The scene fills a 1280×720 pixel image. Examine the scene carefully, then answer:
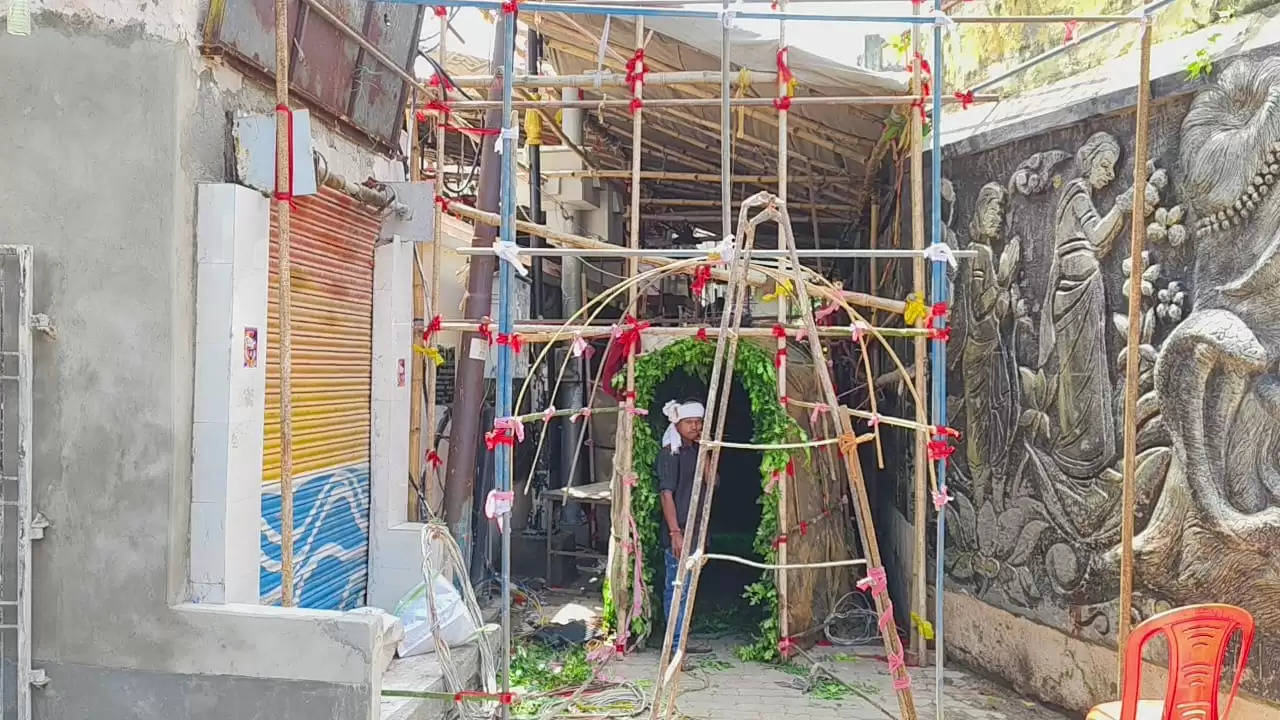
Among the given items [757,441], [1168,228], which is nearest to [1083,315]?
[1168,228]

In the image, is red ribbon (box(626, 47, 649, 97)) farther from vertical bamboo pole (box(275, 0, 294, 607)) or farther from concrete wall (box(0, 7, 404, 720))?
concrete wall (box(0, 7, 404, 720))

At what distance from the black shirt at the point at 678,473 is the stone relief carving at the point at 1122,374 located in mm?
2041

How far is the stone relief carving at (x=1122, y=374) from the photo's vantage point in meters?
4.83

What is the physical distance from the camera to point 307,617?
423 cm

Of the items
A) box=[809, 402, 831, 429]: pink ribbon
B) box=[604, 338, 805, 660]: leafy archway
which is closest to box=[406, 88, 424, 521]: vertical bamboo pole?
box=[604, 338, 805, 660]: leafy archway

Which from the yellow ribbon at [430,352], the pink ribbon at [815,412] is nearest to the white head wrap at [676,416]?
the pink ribbon at [815,412]

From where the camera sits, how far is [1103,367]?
5652 mm

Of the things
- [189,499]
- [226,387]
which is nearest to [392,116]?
[226,387]

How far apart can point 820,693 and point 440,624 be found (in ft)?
8.53

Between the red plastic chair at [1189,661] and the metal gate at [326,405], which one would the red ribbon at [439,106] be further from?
the red plastic chair at [1189,661]

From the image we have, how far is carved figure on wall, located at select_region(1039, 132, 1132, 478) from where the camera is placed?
5625 mm

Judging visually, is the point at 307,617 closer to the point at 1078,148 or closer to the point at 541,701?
the point at 541,701

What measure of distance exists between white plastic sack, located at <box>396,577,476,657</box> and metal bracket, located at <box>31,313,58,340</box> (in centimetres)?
265

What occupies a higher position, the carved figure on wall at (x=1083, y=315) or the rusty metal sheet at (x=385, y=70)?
the rusty metal sheet at (x=385, y=70)
